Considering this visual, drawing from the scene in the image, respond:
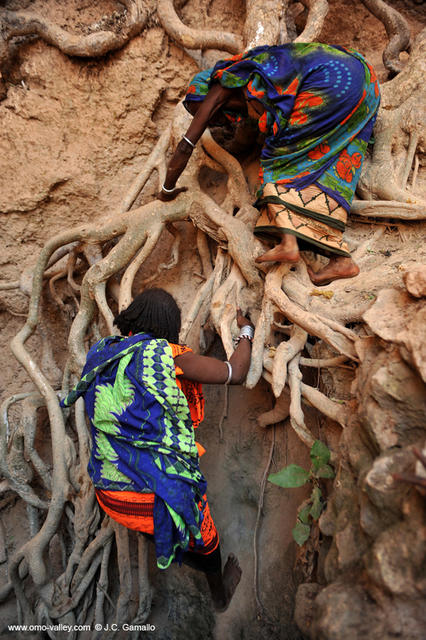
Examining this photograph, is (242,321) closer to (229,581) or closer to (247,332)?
(247,332)

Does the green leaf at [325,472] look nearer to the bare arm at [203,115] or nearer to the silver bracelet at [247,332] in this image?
the silver bracelet at [247,332]

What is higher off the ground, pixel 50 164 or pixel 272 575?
pixel 50 164

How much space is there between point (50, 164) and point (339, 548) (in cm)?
303

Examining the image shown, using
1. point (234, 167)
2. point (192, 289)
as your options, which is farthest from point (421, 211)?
point (192, 289)

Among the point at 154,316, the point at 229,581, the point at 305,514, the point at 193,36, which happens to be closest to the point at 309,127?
the point at 154,316

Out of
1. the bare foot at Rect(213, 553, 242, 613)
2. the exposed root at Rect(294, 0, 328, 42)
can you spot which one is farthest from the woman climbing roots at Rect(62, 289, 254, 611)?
the exposed root at Rect(294, 0, 328, 42)

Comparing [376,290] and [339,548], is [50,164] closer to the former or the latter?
[376,290]

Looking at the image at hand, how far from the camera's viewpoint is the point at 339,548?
1147mm

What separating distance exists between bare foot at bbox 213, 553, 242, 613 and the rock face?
83cm

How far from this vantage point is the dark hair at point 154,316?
1.47 metres

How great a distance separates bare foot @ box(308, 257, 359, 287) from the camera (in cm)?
185

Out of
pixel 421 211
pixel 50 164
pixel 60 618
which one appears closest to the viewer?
pixel 421 211

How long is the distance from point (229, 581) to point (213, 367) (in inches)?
49.6

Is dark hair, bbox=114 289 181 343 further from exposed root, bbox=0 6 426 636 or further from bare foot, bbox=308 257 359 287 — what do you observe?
bare foot, bbox=308 257 359 287
